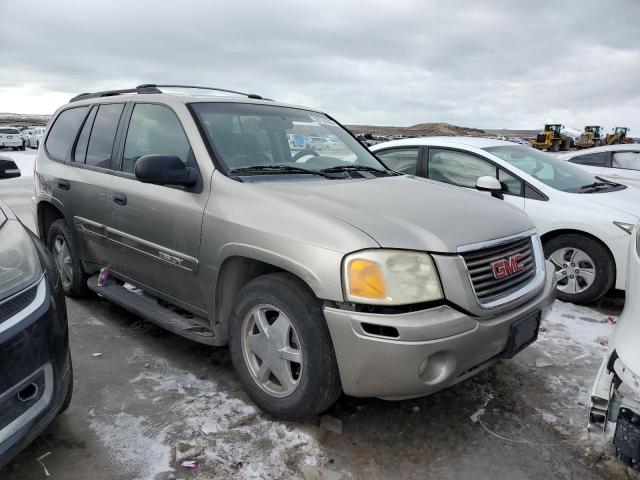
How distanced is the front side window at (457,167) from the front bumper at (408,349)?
3.42m

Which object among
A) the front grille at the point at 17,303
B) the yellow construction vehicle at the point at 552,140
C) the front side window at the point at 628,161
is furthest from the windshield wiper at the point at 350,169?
the yellow construction vehicle at the point at 552,140

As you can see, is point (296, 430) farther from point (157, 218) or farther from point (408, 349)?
point (157, 218)

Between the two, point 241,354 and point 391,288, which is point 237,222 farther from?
point 391,288

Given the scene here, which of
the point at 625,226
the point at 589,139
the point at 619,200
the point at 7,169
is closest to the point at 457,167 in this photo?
the point at 619,200

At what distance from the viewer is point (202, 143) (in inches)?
→ 125

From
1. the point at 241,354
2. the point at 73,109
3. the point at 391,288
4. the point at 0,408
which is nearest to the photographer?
the point at 0,408

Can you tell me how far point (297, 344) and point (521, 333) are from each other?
46.3 inches

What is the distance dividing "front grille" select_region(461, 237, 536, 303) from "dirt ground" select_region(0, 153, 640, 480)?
0.80 m

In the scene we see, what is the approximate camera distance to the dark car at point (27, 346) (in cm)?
194

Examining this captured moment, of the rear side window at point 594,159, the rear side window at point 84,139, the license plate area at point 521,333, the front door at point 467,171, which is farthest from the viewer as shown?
the rear side window at point 594,159

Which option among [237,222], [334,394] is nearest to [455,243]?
[334,394]

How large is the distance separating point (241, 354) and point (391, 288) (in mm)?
1050

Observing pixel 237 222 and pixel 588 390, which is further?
pixel 588 390

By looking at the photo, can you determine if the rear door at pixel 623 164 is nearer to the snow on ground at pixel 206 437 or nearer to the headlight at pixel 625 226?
the headlight at pixel 625 226
